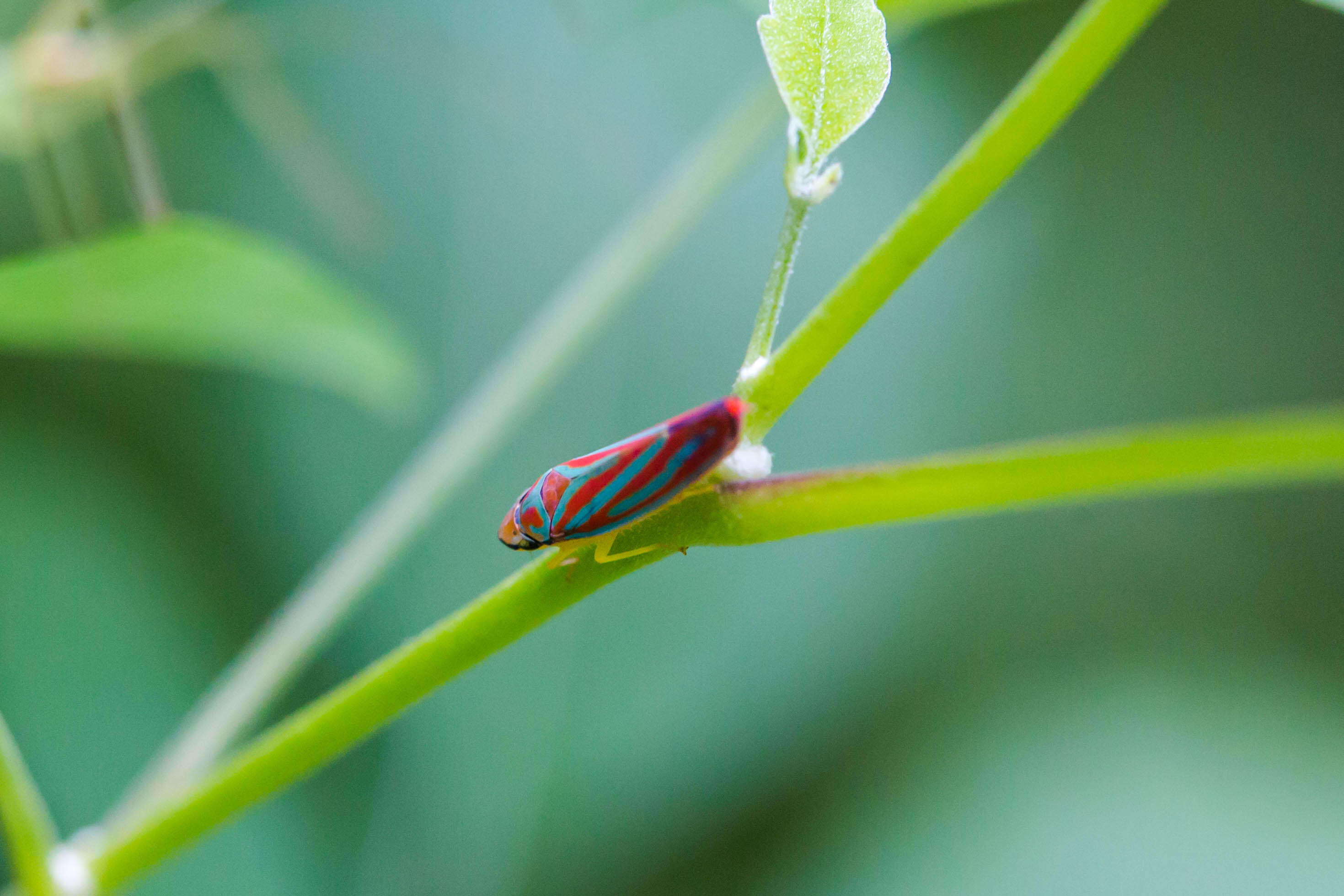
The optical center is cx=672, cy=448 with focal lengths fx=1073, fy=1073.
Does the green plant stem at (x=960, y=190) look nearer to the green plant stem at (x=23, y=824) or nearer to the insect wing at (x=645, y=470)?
the insect wing at (x=645, y=470)

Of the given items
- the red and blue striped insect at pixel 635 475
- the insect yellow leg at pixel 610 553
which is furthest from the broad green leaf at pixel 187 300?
the insect yellow leg at pixel 610 553

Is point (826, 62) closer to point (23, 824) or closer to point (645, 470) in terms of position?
point (645, 470)

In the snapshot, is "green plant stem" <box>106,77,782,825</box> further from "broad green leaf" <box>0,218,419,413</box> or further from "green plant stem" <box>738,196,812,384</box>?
"green plant stem" <box>738,196,812,384</box>

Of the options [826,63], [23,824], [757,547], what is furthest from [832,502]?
[757,547]

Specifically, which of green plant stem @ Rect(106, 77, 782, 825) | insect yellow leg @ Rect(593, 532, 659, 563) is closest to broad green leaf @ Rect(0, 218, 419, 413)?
green plant stem @ Rect(106, 77, 782, 825)

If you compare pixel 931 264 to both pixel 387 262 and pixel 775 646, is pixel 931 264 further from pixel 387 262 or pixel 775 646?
pixel 387 262
